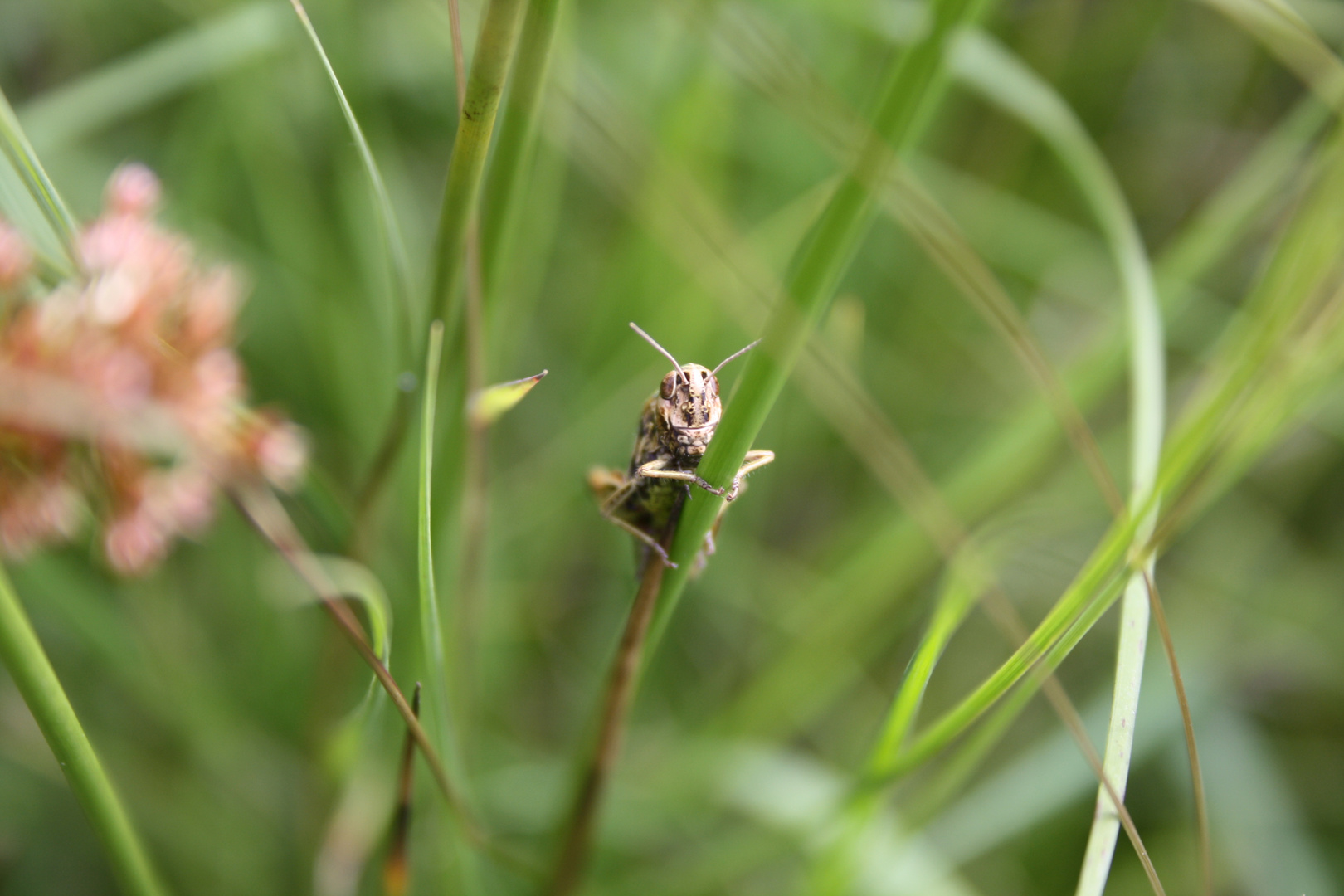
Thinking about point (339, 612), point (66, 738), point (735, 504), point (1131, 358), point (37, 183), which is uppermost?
point (735, 504)

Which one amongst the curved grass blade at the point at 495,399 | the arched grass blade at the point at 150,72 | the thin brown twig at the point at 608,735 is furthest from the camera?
the arched grass blade at the point at 150,72

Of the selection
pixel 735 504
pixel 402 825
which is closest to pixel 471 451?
pixel 402 825

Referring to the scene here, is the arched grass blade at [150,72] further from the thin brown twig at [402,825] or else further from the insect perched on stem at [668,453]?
the thin brown twig at [402,825]

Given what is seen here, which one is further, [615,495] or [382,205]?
[615,495]

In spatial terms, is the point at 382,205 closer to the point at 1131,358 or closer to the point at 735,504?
the point at 1131,358

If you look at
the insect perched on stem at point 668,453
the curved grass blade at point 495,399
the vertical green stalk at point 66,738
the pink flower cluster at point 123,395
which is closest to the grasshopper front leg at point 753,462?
the insect perched on stem at point 668,453

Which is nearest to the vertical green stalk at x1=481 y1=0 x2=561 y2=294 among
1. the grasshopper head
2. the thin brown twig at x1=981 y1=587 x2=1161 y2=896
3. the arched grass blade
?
the grasshopper head

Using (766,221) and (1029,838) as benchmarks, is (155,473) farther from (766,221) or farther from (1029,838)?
(1029,838)
